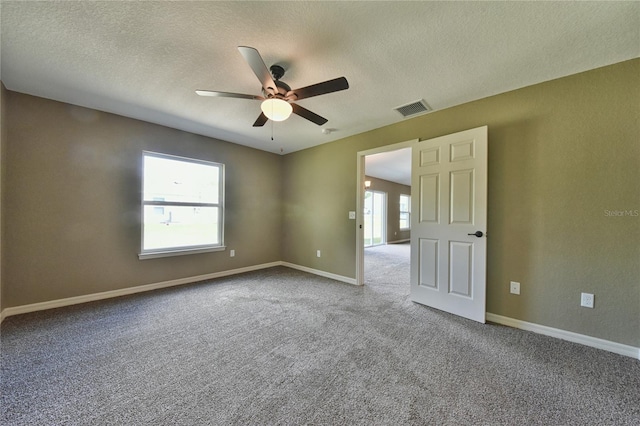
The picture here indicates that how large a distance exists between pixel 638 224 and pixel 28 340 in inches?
204

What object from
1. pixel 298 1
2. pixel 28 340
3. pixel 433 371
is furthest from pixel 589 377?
pixel 28 340

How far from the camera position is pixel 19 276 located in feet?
8.29

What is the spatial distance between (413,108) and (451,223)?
1.44m

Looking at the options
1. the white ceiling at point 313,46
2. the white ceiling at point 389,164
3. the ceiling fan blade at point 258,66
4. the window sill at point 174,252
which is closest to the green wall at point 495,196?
the window sill at point 174,252

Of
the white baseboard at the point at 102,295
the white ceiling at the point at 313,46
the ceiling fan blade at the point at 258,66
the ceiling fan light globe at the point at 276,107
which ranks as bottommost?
the white baseboard at the point at 102,295

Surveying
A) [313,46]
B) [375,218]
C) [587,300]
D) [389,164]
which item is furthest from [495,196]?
[375,218]

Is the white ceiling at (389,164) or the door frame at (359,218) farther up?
the white ceiling at (389,164)

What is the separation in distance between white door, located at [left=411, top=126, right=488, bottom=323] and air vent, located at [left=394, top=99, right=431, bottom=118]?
39 cm

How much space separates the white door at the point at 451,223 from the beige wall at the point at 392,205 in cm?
535

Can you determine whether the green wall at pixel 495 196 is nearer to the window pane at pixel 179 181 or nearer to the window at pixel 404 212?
the window pane at pixel 179 181

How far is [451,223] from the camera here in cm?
262

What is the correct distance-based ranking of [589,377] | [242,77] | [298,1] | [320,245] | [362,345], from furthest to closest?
[320,245] < [242,77] < [362,345] < [589,377] < [298,1]

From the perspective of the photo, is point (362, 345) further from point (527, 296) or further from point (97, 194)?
point (97, 194)

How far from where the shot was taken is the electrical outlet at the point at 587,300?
1.99m
